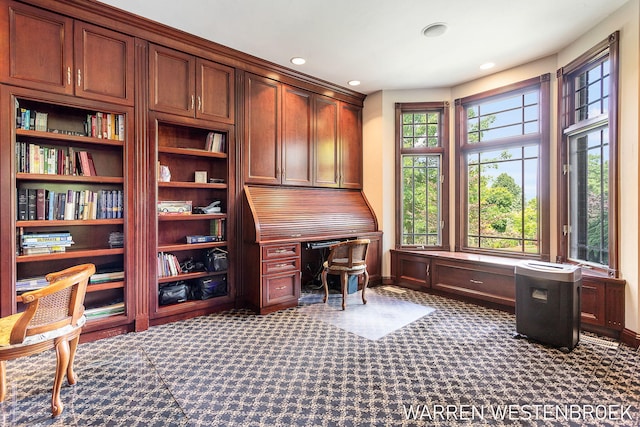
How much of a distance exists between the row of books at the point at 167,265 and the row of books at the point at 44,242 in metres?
0.76

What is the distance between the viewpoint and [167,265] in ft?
10.7

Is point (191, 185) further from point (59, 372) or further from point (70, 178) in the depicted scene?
point (59, 372)

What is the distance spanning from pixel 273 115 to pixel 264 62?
621mm

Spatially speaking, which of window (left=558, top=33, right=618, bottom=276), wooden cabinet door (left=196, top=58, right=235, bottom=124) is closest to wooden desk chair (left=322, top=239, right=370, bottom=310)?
wooden cabinet door (left=196, top=58, right=235, bottom=124)

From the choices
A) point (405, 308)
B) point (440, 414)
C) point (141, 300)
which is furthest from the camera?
point (405, 308)

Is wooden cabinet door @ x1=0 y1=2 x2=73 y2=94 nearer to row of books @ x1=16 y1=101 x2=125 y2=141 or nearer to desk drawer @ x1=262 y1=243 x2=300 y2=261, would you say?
row of books @ x1=16 y1=101 x2=125 y2=141

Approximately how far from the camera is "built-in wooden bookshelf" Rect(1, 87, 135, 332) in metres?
2.51

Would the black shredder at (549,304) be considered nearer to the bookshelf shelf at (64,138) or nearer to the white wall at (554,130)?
the white wall at (554,130)

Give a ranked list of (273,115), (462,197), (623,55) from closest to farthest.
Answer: (623,55)
(273,115)
(462,197)

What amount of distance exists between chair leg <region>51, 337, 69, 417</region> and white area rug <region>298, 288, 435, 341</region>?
83.5 inches

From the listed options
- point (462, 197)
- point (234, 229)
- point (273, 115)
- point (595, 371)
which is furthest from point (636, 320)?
point (273, 115)

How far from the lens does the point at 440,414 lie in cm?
176

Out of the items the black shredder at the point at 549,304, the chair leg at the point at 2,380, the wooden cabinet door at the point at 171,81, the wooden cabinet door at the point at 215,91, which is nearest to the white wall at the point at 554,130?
the black shredder at the point at 549,304

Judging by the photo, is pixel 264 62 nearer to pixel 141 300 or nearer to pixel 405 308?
pixel 141 300
